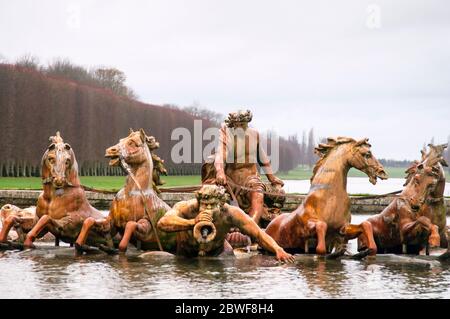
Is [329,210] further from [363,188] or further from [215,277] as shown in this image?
[363,188]

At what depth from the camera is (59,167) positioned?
40.5ft

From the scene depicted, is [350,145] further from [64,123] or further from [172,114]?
[172,114]

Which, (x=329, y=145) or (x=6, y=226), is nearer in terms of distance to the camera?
(x=329, y=145)

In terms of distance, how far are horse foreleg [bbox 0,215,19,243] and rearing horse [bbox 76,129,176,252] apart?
3.88 ft

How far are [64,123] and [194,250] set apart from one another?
39302mm

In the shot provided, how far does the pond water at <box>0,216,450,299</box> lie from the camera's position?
854cm

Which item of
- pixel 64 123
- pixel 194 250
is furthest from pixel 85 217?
pixel 64 123

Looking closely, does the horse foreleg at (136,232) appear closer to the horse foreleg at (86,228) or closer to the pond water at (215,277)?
the pond water at (215,277)

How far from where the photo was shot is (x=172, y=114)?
73.5 metres

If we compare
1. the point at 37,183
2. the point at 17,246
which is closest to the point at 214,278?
the point at 17,246

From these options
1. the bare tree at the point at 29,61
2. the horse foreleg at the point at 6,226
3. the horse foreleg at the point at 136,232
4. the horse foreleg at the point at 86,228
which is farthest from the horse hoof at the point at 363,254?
the bare tree at the point at 29,61

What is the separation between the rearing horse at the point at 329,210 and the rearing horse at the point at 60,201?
2.30 metres

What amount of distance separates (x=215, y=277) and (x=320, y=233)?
229 centimetres

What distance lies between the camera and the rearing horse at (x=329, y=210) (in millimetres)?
11570
